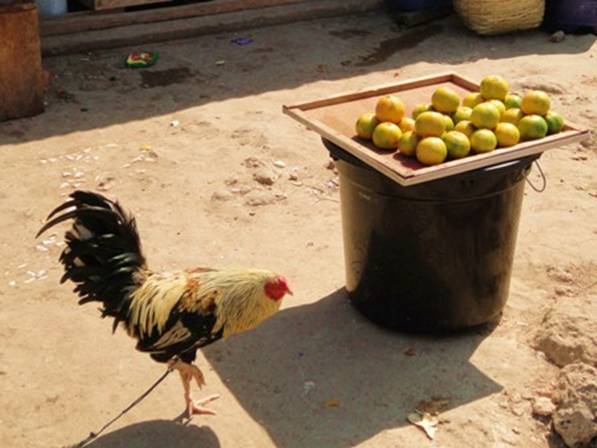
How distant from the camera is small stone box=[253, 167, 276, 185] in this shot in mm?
6797

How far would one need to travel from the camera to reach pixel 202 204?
6555 millimetres

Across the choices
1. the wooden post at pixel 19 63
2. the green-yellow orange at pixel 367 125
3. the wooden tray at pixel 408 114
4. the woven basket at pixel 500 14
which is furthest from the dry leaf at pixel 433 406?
the woven basket at pixel 500 14

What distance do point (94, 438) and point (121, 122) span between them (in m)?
3.91

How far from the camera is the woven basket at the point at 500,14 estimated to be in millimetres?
9797

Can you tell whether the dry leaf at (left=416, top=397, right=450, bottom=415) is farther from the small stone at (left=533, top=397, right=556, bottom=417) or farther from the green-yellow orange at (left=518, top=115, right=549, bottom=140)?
the green-yellow orange at (left=518, top=115, right=549, bottom=140)

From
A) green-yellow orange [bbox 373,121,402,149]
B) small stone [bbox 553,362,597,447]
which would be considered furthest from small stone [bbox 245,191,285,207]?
small stone [bbox 553,362,597,447]

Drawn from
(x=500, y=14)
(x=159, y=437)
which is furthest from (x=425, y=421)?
(x=500, y=14)

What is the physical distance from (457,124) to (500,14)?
5632 mm

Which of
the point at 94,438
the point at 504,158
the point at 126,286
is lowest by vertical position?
the point at 94,438

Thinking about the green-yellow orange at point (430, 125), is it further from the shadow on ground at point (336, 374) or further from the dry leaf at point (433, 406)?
the dry leaf at point (433, 406)

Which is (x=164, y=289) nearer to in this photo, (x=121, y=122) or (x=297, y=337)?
(x=297, y=337)

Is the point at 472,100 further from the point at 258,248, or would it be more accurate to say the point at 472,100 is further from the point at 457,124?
the point at 258,248

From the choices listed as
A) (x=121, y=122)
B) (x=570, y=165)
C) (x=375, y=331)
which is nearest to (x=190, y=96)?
(x=121, y=122)

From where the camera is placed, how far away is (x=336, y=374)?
15.8 feet
